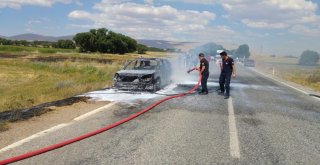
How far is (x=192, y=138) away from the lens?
692 cm

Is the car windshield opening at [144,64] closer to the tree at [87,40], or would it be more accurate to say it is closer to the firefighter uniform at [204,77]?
the firefighter uniform at [204,77]

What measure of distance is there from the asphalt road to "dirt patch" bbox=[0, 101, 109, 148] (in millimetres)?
458

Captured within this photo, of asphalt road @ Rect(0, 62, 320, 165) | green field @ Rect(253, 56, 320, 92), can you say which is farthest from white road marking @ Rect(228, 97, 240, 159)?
green field @ Rect(253, 56, 320, 92)

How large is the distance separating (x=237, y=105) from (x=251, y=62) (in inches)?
1843

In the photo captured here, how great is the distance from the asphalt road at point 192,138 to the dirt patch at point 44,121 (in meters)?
0.46

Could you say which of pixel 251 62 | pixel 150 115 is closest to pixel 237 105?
pixel 150 115

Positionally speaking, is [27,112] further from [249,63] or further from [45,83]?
[249,63]

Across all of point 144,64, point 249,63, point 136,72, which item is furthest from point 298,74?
point 136,72

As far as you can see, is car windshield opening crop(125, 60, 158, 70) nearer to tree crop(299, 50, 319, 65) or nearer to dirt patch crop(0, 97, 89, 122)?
dirt patch crop(0, 97, 89, 122)

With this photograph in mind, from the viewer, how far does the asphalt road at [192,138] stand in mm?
5605

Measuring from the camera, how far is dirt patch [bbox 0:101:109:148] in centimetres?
669

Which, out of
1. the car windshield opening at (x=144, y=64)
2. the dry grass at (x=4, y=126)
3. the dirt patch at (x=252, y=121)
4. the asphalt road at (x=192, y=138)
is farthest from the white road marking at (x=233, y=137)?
the car windshield opening at (x=144, y=64)

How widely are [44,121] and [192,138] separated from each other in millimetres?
3507

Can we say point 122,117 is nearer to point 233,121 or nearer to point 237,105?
point 233,121
